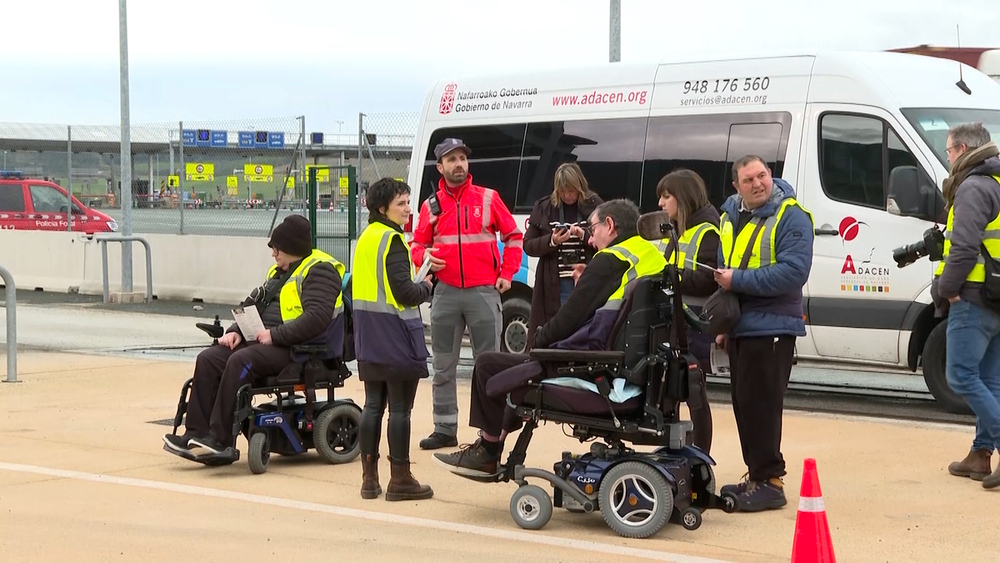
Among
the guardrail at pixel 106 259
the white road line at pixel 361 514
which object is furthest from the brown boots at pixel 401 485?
the guardrail at pixel 106 259

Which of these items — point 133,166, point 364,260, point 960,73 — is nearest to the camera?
point 364,260

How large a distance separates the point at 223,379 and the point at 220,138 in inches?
543

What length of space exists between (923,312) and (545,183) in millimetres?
3845

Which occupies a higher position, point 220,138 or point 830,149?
point 220,138

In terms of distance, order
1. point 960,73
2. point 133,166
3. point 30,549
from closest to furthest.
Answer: point 30,549, point 960,73, point 133,166

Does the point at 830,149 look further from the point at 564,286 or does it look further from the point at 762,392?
the point at 762,392

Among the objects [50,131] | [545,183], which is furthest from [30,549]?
[50,131]

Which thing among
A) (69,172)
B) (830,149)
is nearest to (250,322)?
(830,149)

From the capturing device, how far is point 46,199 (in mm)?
26781

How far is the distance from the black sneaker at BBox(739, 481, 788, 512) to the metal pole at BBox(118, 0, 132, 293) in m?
16.3

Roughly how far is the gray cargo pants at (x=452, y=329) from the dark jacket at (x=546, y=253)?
564 mm

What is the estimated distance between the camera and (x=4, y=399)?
36.5ft

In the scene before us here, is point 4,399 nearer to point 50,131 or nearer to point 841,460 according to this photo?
point 841,460

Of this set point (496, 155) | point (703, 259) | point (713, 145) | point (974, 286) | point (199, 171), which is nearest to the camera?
point (974, 286)
